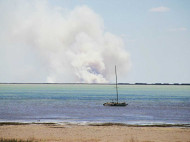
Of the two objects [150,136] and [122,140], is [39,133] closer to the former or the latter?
[122,140]

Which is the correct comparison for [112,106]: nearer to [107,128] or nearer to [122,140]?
[107,128]

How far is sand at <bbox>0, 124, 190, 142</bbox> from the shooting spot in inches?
1508

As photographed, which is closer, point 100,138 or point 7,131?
point 100,138

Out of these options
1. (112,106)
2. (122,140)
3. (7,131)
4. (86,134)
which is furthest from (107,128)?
(112,106)

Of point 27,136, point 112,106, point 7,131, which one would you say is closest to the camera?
point 27,136

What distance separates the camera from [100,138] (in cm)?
3900

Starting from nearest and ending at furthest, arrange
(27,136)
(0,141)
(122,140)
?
(0,141), (122,140), (27,136)

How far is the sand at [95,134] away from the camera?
38312 millimetres

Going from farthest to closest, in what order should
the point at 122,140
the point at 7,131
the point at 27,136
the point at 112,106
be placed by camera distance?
the point at 112,106 → the point at 7,131 → the point at 27,136 → the point at 122,140

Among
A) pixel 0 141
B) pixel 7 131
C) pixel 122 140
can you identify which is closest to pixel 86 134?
pixel 122 140

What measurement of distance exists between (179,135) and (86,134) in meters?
11.4

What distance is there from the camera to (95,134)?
41875 mm

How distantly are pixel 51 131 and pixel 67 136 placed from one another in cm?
448

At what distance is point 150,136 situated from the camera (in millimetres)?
40719
